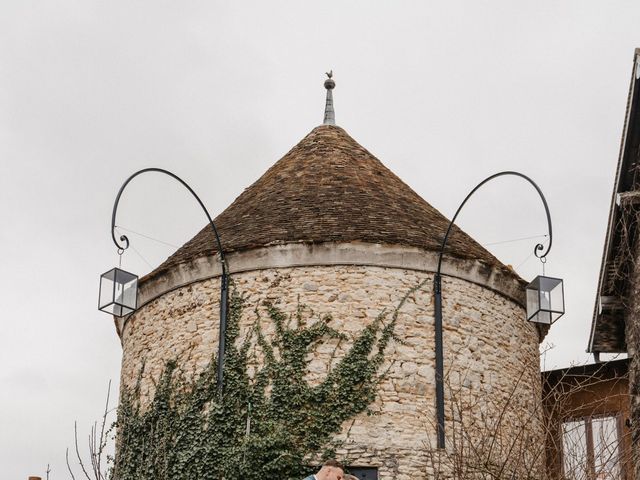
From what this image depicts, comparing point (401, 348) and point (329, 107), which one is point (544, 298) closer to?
point (401, 348)

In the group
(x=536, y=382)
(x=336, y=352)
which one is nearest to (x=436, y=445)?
(x=336, y=352)

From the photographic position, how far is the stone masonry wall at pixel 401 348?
13.8 m

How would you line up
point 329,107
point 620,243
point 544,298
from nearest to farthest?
point 544,298 < point 620,243 < point 329,107

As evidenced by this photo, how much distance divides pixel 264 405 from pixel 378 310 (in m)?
1.93

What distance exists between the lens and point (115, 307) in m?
15.2

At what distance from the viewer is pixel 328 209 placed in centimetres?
1549

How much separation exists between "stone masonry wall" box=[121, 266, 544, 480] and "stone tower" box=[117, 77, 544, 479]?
0.02 meters

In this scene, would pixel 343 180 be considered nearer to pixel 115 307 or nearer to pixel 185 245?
pixel 185 245

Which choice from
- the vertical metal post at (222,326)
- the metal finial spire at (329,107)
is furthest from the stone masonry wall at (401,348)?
the metal finial spire at (329,107)

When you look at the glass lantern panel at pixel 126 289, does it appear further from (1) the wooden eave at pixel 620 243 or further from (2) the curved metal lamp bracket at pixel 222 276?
(1) the wooden eave at pixel 620 243

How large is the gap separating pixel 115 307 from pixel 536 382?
6.15 metres

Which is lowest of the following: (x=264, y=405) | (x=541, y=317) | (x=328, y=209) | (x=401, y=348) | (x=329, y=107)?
(x=264, y=405)

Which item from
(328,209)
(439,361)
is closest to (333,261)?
(328,209)

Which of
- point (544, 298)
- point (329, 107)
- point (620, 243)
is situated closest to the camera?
point (544, 298)
